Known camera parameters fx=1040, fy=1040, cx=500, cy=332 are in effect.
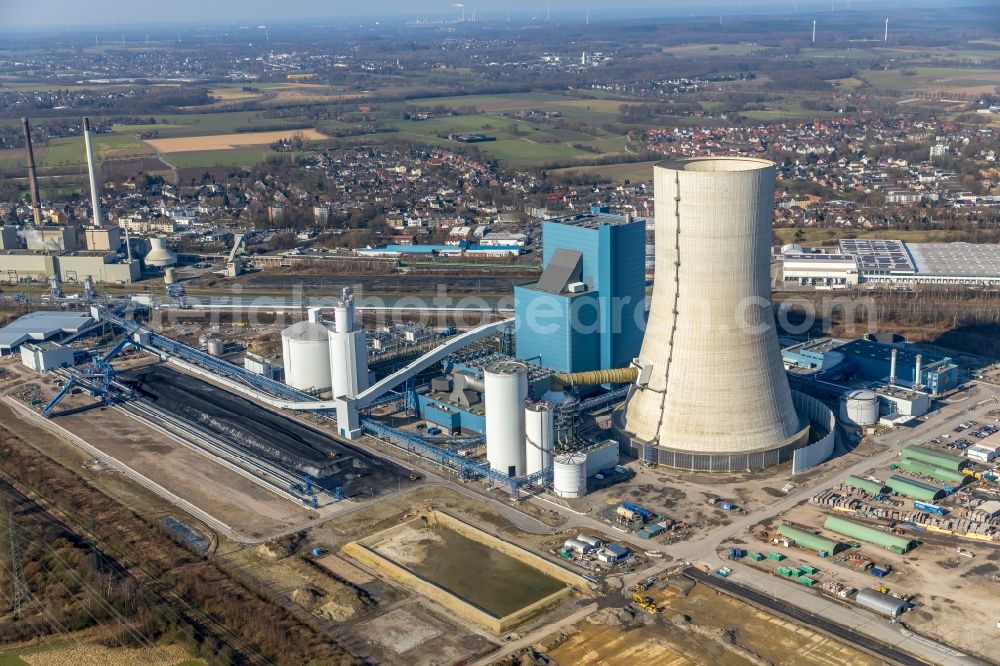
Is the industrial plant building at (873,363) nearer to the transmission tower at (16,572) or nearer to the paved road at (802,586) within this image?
the paved road at (802,586)

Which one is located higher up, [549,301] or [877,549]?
[549,301]

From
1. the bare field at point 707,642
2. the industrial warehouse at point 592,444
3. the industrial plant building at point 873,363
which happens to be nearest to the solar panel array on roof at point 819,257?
the industrial warehouse at point 592,444

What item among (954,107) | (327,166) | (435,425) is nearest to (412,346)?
(435,425)

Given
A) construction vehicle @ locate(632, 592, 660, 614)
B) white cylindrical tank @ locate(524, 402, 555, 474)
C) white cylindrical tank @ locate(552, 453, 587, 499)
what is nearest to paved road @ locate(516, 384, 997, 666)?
white cylindrical tank @ locate(552, 453, 587, 499)

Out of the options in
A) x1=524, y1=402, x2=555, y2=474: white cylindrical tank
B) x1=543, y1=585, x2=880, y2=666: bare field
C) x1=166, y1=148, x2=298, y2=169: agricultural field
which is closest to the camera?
x1=543, y1=585, x2=880, y2=666: bare field

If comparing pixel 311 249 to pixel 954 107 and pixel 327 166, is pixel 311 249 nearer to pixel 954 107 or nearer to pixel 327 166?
pixel 327 166

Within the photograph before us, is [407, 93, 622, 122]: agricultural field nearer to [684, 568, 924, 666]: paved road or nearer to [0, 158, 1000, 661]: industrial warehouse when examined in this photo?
[0, 158, 1000, 661]: industrial warehouse
